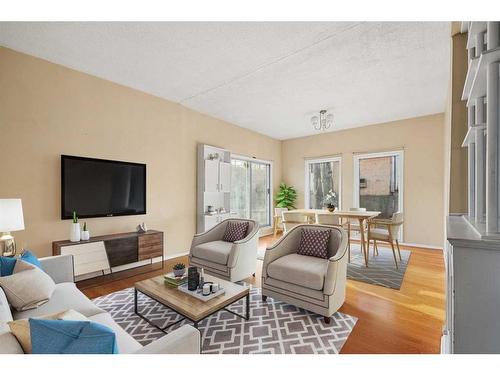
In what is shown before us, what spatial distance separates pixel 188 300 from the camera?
1.95 meters

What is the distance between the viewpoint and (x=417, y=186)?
511 cm

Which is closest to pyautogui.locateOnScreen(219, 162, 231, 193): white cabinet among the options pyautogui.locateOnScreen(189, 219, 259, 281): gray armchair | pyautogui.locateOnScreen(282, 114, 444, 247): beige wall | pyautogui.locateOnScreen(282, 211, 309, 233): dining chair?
pyautogui.locateOnScreen(282, 211, 309, 233): dining chair

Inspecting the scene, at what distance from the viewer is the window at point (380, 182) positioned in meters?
5.39

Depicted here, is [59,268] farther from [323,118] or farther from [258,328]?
[323,118]

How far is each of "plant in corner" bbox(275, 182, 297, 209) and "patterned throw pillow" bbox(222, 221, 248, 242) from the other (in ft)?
10.9

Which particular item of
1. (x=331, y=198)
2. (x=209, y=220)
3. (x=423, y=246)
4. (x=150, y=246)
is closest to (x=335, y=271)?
(x=150, y=246)

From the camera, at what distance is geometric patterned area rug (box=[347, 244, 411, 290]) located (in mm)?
3184

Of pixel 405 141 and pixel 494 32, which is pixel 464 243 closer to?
pixel 494 32

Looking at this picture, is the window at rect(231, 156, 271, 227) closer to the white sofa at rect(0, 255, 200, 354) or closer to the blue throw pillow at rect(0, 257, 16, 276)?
the white sofa at rect(0, 255, 200, 354)

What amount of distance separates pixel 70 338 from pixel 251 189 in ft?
18.6

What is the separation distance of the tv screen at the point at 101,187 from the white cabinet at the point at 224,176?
1631 millimetres

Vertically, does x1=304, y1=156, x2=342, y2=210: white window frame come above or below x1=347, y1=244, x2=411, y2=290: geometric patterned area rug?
above
